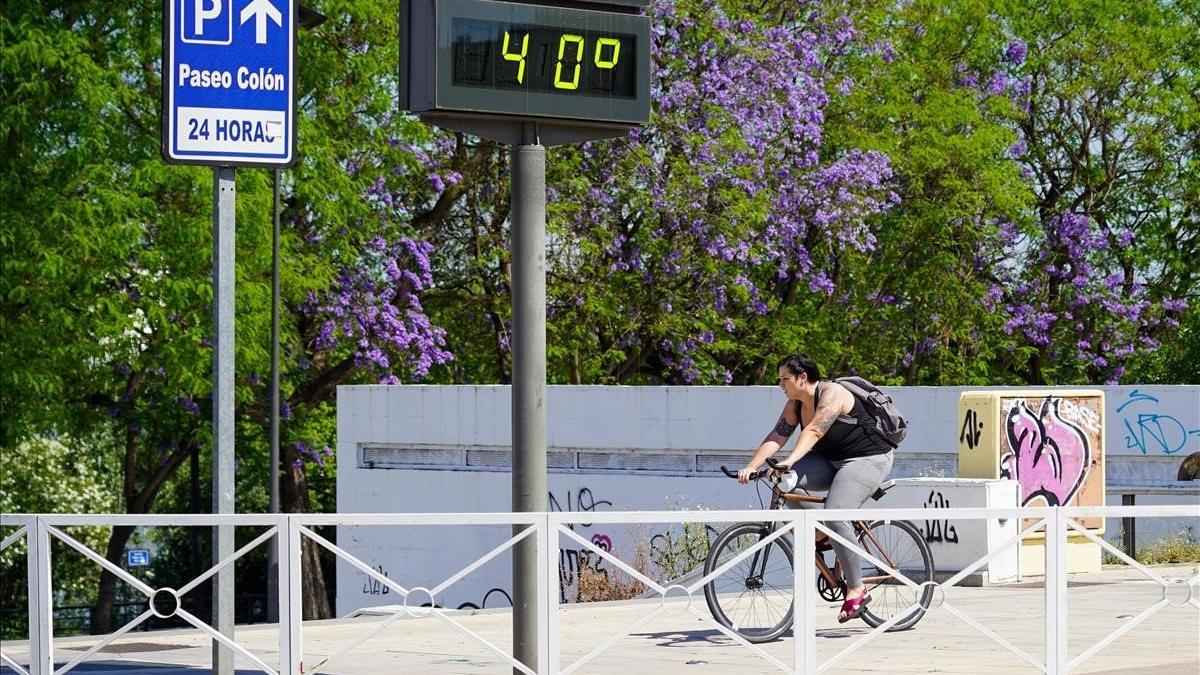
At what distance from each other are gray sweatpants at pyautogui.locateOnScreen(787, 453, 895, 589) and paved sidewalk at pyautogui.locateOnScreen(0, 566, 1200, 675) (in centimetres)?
46

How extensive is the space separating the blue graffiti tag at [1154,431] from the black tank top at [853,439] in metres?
9.44

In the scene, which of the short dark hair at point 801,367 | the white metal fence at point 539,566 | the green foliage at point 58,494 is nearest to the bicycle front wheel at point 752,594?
the short dark hair at point 801,367

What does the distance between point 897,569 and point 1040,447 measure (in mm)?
5532

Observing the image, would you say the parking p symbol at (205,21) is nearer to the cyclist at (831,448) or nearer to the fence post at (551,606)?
the fence post at (551,606)

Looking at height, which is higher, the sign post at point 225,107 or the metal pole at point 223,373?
the sign post at point 225,107

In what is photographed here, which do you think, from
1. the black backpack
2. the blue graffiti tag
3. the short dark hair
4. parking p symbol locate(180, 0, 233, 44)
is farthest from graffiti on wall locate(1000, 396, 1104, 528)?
parking p symbol locate(180, 0, 233, 44)

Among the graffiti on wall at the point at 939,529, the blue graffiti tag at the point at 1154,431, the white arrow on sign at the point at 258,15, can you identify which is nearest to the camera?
the white arrow on sign at the point at 258,15

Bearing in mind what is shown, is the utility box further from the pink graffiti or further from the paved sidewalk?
the paved sidewalk

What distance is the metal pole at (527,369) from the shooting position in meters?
8.52

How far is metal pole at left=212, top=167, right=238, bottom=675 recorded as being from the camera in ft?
26.3

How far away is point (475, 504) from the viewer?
25.0m

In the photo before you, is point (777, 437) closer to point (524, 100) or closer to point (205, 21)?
point (524, 100)

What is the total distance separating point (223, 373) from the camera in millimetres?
8039

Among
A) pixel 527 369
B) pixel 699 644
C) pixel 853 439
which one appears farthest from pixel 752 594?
pixel 527 369
